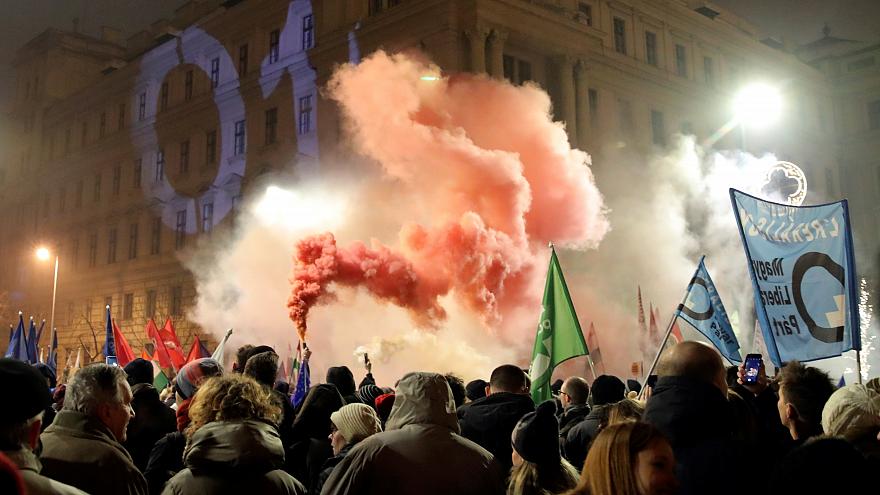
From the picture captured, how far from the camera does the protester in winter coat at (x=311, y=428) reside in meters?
5.70

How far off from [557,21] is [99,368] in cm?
3076

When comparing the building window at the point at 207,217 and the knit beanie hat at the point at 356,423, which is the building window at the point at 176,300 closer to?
the building window at the point at 207,217

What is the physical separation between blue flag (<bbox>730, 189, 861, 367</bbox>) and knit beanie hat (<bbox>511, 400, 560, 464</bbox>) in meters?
3.96

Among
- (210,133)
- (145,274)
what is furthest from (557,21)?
(145,274)

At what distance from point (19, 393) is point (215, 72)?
41203 mm

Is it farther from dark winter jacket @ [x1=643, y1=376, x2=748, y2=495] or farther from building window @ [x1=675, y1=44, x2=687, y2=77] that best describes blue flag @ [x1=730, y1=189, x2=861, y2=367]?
building window @ [x1=675, y1=44, x2=687, y2=77]

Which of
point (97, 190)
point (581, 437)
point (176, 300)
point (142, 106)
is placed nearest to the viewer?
point (581, 437)

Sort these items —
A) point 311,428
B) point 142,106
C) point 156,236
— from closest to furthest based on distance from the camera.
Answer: point 311,428 < point 156,236 < point 142,106

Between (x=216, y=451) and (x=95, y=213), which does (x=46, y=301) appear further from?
(x=216, y=451)

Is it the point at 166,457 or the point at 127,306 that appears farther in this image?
the point at 127,306

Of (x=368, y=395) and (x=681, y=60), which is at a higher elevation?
(x=681, y=60)

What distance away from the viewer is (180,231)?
40781 mm

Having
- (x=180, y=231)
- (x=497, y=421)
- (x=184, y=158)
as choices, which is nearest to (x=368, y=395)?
(x=497, y=421)

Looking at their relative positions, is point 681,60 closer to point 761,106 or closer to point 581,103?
point 581,103
